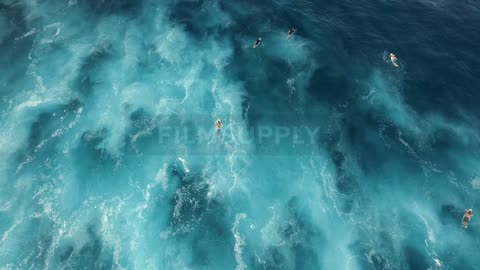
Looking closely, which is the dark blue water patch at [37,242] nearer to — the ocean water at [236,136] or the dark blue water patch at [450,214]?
the ocean water at [236,136]

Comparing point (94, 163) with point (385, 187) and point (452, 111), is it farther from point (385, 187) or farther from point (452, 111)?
point (452, 111)

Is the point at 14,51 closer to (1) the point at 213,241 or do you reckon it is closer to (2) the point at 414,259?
(1) the point at 213,241

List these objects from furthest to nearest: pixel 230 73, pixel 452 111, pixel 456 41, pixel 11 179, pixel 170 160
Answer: pixel 456 41 → pixel 230 73 → pixel 452 111 → pixel 170 160 → pixel 11 179

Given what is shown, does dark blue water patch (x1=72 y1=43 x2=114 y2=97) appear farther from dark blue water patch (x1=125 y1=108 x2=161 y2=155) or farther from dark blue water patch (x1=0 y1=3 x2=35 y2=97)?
dark blue water patch (x1=125 y1=108 x2=161 y2=155)

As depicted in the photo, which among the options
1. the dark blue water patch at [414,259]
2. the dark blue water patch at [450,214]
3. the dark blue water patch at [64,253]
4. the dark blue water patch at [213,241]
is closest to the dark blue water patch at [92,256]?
the dark blue water patch at [64,253]

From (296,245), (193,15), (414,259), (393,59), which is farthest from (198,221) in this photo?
(393,59)

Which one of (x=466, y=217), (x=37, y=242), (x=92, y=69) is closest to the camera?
(x=37, y=242)

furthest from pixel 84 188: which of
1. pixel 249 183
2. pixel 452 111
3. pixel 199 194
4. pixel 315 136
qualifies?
pixel 452 111

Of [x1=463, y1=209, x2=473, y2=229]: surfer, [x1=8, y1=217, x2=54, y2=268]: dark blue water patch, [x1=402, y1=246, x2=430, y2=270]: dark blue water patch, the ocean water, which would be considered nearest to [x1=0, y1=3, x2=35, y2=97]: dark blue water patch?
the ocean water

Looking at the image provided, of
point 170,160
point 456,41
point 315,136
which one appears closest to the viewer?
point 170,160
